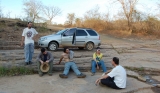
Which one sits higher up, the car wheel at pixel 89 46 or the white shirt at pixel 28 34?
the white shirt at pixel 28 34

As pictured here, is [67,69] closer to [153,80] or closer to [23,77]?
[23,77]

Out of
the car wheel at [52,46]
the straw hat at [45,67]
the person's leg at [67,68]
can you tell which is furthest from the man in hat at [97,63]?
the car wheel at [52,46]

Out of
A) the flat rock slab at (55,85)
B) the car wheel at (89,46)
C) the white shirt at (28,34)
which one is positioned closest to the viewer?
the flat rock slab at (55,85)

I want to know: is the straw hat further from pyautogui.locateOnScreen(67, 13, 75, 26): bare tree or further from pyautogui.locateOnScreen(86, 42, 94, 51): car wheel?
pyautogui.locateOnScreen(67, 13, 75, 26): bare tree

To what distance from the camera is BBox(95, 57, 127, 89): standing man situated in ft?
22.5

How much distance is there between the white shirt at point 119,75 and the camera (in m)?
Result: 6.87

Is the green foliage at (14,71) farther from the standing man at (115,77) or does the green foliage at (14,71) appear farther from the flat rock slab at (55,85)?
the standing man at (115,77)

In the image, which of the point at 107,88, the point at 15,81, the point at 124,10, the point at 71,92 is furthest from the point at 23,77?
the point at 124,10

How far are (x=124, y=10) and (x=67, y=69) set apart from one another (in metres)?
24.0

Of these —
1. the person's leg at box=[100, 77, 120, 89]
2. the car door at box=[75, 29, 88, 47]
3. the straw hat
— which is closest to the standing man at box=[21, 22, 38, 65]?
the straw hat

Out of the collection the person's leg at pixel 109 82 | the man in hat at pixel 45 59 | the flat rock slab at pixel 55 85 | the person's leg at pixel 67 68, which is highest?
the man in hat at pixel 45 59

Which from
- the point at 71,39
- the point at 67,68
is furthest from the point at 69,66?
the point at 71,39

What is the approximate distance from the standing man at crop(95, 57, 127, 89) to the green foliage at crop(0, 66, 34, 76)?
11.1 feet

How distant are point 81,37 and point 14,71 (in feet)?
22.7
